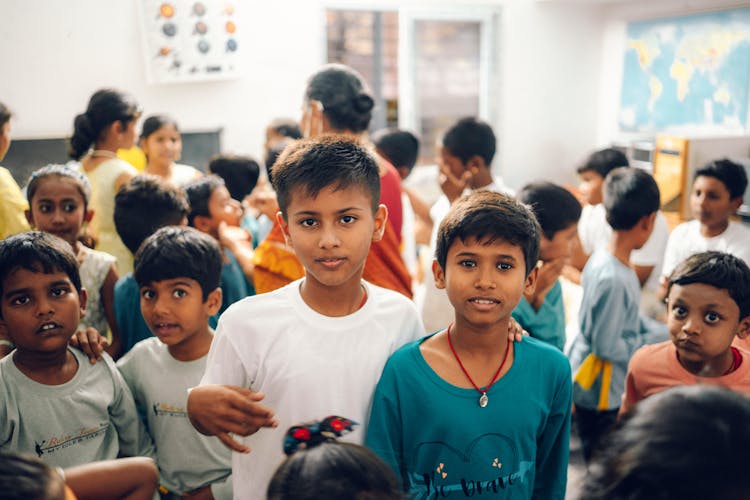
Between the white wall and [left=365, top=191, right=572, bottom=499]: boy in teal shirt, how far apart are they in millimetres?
3767

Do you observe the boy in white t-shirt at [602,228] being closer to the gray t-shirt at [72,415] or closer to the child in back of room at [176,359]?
the child in back of room at [176,359]

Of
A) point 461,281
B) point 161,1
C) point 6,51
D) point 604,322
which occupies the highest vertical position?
point 161,1

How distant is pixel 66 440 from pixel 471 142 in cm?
195

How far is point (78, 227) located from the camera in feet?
6.54

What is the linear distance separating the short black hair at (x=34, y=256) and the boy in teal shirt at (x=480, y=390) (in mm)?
801

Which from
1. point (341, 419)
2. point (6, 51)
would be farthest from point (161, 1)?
point (341, 419)

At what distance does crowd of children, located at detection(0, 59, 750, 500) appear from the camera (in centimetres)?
75

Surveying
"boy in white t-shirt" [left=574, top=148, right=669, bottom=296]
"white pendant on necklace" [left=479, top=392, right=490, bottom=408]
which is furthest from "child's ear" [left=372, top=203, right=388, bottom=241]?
"boy in white t-shirt" [left=574, top=148, right=669, bottom=296]

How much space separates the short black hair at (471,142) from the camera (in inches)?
106

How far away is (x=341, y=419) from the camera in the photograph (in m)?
1.15

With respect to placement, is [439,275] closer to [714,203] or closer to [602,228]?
[714,203]

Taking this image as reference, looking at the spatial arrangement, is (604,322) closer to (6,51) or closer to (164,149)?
(164,149)

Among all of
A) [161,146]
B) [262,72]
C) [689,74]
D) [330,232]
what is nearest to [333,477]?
[330,232]

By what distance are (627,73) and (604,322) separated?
13.4 feet
